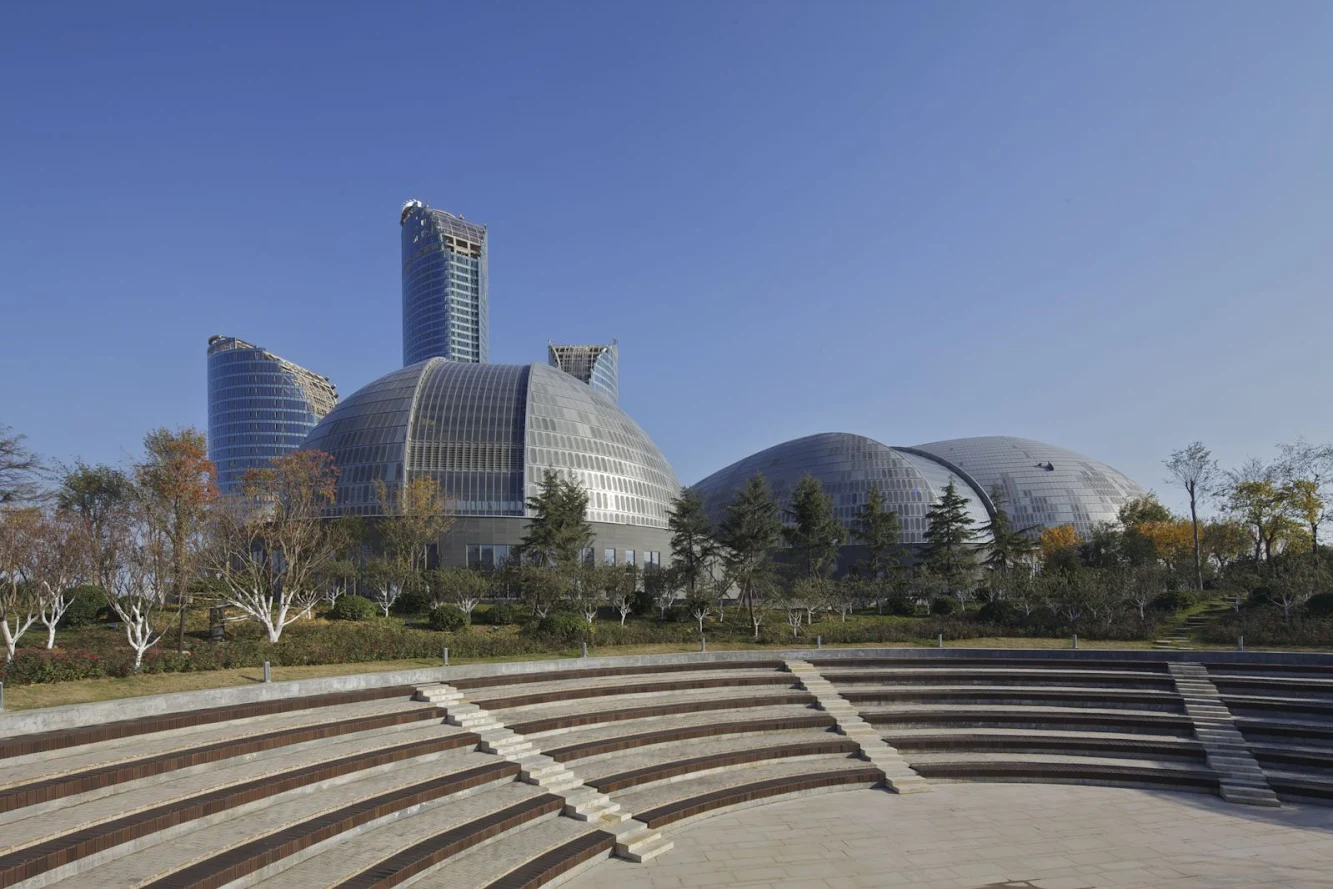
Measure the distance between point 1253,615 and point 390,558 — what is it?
44.4 meters

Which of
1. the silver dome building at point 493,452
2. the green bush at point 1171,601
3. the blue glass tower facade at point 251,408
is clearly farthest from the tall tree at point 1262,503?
the blue glass tower facade at point 251,408

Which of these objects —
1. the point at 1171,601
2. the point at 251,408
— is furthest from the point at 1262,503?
the point at 251,408

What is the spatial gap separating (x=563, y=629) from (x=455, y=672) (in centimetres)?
788

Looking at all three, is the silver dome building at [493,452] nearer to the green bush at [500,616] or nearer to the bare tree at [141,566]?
the green bush at [500,616]

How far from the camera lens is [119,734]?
1475 cm

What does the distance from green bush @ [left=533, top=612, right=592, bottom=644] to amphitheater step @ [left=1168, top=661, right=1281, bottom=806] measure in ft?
→ 66.4

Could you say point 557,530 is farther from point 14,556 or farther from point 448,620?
point 14,556

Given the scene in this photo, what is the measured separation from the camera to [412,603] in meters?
41.1

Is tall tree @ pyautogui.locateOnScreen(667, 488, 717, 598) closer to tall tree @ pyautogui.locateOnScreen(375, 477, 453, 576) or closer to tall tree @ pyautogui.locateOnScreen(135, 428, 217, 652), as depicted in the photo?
tall tree @ pyautogui.locateOnScreen(375, 477, 453, 576)

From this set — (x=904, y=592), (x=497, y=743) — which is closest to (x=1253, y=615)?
(x=904, y=592)

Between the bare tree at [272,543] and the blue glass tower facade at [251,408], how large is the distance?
141362 mm

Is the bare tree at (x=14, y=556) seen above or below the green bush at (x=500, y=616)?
above

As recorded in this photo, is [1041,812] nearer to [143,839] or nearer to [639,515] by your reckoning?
[143,839]

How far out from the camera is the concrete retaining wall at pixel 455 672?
49.1 feet
